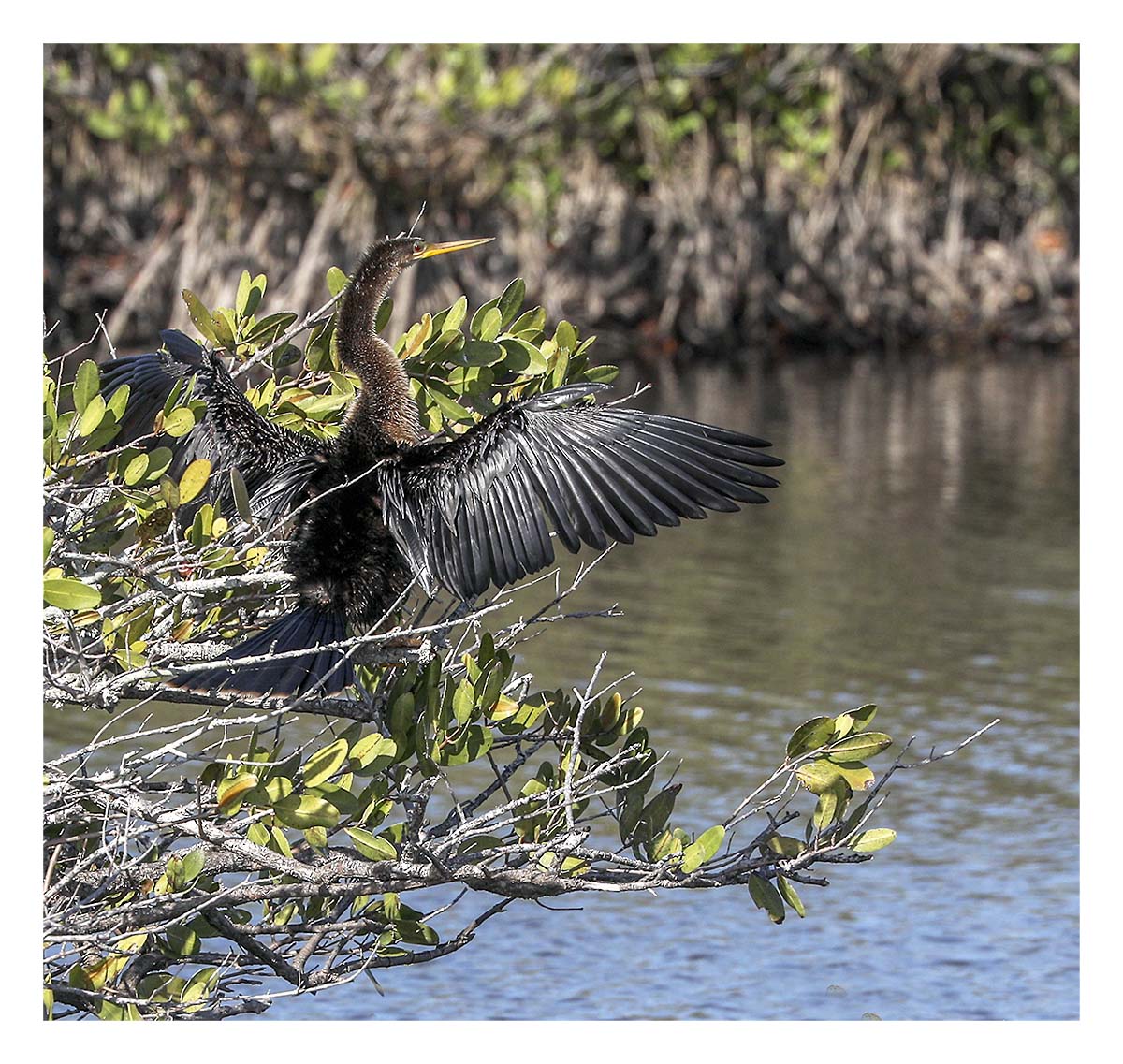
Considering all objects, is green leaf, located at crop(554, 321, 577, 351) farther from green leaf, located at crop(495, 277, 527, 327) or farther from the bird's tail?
the bird's tail

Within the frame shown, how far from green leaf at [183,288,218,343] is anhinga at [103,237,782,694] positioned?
2.3 inches

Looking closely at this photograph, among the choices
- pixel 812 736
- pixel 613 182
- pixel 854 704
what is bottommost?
pixel 854 704

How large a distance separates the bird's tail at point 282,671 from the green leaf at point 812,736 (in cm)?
86

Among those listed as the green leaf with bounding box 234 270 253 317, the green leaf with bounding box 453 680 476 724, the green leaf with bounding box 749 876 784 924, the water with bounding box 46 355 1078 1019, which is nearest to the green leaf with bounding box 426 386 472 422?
the green leaf with bounding box 234 270 253 317

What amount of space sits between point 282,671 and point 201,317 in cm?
79

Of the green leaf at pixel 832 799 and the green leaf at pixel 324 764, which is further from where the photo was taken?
the green leaf at pixel 832 799

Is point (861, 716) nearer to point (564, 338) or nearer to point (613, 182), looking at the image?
point (564, 338)

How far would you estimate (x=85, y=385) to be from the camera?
10.9 feet

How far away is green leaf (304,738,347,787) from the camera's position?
3.29m

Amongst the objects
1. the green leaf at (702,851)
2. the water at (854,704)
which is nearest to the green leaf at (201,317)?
the green leaf at (702,851)

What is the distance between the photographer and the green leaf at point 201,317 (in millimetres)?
3805

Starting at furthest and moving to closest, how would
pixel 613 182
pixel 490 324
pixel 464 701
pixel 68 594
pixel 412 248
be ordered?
pixel 613 182 → pixel 412 248 → pixel 490 324 → pixel 464 701 → pixel 68 594

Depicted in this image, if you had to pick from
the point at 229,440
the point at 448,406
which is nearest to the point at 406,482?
the point at 448,406

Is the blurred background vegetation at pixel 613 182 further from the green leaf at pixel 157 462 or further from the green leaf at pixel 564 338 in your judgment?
the green leaf at pixel 157 462
